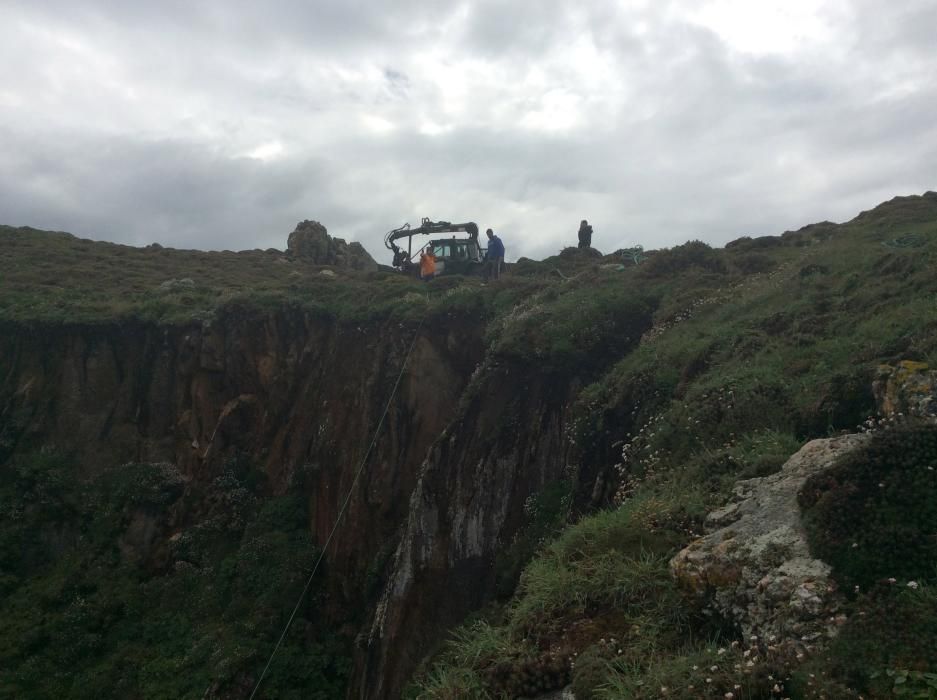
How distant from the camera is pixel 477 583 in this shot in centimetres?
1148

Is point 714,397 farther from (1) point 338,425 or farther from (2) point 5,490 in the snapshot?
(2) point 5,490

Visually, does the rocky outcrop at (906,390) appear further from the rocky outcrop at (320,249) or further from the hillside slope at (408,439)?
the rocky outcrop at (320,249)

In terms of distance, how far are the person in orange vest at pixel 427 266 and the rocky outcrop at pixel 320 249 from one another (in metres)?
11.0

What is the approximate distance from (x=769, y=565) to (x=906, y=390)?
2.53 metres

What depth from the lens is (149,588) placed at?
54.6 feet

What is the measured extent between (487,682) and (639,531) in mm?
1864

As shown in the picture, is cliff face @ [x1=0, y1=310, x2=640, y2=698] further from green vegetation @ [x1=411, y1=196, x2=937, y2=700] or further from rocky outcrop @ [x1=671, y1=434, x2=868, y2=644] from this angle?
rocky outcrop @ [x1=671, y1=434, x2=868, y2=644]

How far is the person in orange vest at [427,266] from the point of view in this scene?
958 inches

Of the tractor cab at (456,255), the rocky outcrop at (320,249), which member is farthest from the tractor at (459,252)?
the rocky outcrop at (320,249)

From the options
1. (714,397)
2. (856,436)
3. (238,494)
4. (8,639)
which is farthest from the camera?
(238,494)

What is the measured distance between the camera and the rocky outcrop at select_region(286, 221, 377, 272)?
115ft

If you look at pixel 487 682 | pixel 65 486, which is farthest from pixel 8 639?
pixel 487 682

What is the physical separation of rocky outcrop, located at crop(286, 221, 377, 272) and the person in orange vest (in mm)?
11022

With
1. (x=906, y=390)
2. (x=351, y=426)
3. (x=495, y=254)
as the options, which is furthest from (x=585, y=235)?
(x=906, y=390)
